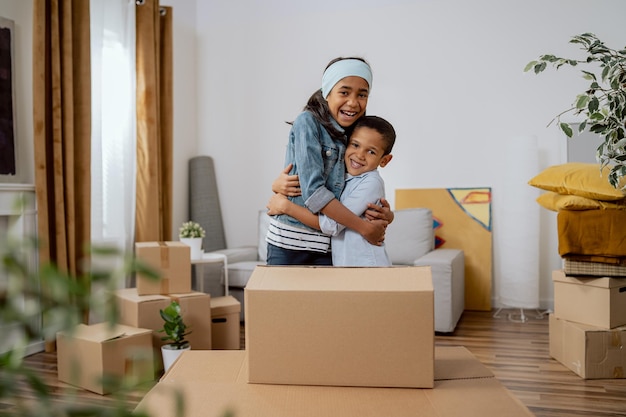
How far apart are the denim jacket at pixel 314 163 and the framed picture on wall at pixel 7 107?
2.46 meters

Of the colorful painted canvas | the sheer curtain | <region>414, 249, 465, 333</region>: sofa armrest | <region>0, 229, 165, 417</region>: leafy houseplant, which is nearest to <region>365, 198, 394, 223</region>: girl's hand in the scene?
<region>0, 229, 165, 417</region>: leafy houseplant

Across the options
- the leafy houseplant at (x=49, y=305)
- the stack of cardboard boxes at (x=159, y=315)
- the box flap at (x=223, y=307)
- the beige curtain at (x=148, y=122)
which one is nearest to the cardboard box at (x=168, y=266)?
the stack of cardboard boxes at (x=159, y=315)

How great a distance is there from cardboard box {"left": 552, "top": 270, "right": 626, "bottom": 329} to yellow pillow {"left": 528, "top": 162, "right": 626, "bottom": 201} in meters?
0.43

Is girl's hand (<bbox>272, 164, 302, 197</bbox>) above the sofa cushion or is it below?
above

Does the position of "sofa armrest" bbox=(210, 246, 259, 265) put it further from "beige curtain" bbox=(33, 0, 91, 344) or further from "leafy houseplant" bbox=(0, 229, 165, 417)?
"leafy houseplant" bbox=(0, 229, 165, 417)

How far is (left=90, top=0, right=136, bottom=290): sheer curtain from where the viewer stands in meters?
3.98

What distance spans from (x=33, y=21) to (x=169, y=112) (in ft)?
4.65

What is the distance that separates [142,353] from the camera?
0.98 feet

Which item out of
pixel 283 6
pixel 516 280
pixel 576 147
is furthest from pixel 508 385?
pixel 283 6

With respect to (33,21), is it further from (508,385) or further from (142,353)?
(142,353)

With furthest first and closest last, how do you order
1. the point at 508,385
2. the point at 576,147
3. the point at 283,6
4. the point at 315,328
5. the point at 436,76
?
1. the point at 283,6
2. the point at 436,76
3. the point at 576,147
4. the point at 508,385
5. the point at 315,328

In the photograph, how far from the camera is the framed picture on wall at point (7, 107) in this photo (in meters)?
3.30

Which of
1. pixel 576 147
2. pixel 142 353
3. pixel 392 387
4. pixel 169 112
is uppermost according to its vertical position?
pixel 169 112

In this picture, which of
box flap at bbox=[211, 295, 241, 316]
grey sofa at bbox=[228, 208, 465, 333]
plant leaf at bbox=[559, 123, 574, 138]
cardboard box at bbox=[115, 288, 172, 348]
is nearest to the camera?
plant leaf at bbox=[559, 123, 574, 138]
